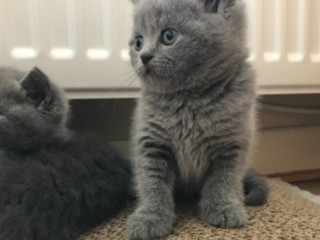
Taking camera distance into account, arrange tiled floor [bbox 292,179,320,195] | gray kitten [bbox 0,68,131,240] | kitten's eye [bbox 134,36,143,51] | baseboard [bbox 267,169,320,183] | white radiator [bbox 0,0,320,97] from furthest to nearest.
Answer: baseboard [bbox 267,169,320,183] → tiled floor [bbox 292,179,320,195] → white radiator [bbox 0,0,320,97] → kitten's eye [bbox 134,36,143,51] → gray kitten [bbox 0,68,131,240]

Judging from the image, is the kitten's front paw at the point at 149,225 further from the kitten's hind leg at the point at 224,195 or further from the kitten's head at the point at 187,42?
the kitten's head at the point at 187,42

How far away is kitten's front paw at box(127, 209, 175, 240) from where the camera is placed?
0.75 metres

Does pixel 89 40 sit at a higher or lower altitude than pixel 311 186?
higher

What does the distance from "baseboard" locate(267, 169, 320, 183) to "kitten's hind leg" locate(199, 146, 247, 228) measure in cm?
66

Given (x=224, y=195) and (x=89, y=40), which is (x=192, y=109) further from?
(x=89, y=40)

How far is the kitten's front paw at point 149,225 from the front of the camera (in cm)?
75

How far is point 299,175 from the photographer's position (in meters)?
1.49

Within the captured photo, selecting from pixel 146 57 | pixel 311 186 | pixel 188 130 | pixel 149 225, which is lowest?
pixel 311 186

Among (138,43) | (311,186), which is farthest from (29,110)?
(311,186)

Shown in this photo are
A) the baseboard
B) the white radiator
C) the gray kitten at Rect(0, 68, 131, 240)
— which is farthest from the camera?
the baseboard

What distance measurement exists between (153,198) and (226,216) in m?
0.13

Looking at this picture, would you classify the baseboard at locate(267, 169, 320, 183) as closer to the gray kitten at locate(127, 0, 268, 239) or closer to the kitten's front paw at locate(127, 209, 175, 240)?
the gray kitten at locate(127, 0, 268, 239)

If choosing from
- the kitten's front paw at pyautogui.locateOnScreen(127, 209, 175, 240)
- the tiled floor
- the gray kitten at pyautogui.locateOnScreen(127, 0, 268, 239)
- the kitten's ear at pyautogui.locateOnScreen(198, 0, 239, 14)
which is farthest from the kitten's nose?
the tiled floor

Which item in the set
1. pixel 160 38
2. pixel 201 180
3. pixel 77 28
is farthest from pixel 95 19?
pixel 201 180
